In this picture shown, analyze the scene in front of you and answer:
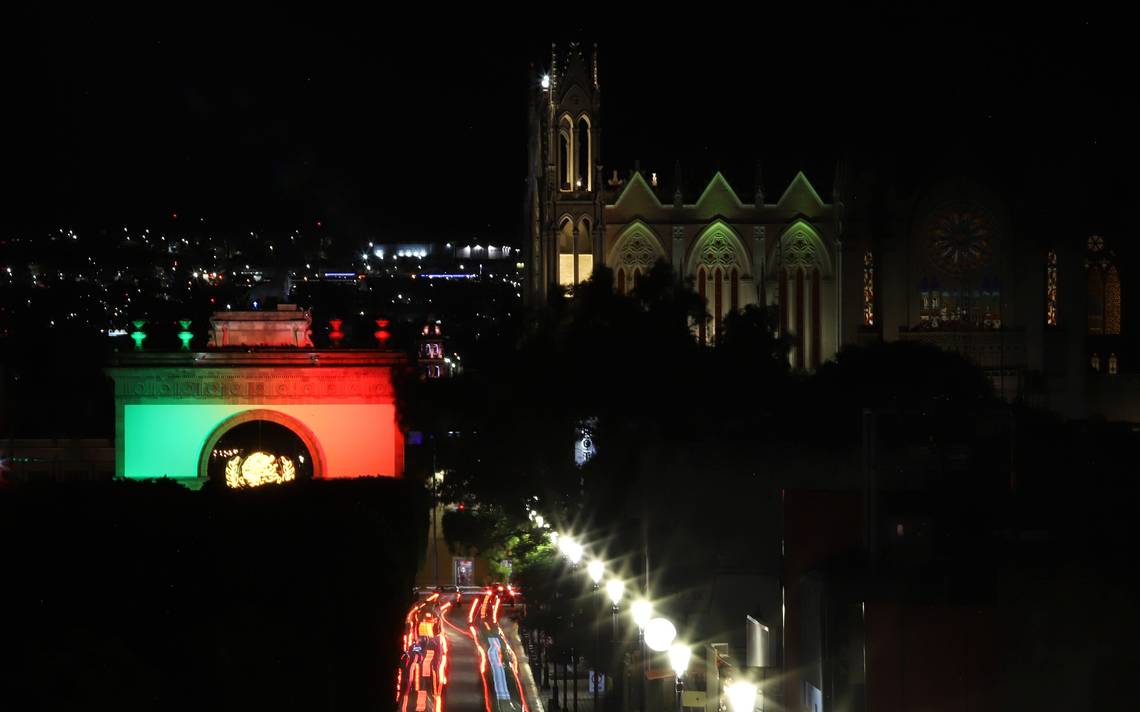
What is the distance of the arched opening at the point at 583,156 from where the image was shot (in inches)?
3629

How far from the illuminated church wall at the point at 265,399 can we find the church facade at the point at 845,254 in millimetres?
27438

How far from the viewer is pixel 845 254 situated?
308 feet

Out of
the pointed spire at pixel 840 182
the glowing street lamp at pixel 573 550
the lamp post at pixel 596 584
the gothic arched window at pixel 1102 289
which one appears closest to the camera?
the lamp post at pixel 596 584

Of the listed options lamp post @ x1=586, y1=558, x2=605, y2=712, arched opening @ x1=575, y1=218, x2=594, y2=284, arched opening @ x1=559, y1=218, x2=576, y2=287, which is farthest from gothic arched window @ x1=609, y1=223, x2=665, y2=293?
lamp post @ x1=586, y1=558, x2=605, y2=712

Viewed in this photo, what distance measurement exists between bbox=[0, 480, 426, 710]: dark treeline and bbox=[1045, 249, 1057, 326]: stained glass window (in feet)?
195

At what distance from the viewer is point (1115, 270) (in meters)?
101

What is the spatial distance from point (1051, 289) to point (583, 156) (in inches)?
939

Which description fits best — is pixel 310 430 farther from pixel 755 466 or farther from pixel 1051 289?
pixel 1051 289

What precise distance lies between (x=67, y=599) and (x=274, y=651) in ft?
14.4

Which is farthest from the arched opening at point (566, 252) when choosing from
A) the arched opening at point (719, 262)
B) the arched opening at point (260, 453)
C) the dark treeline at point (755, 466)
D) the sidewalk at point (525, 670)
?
the arched opening at point (260, 453)

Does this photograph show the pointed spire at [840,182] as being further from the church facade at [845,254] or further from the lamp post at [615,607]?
the lamp post at [615,607]

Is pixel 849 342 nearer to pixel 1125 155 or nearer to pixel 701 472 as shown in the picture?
pixel 1125 155

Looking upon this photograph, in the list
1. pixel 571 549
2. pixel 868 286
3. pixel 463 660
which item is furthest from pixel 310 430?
pixel 868 286

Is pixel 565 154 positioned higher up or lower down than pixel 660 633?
higher up
